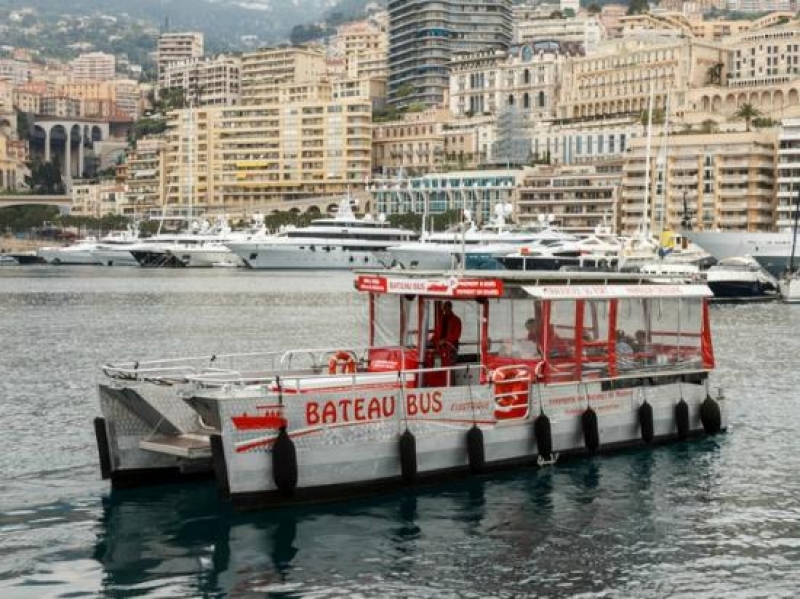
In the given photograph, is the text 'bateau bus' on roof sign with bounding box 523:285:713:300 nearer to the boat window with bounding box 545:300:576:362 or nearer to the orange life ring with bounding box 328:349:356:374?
the boat window with bounding box 545:300:576:362

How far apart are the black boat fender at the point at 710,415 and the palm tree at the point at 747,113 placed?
159m

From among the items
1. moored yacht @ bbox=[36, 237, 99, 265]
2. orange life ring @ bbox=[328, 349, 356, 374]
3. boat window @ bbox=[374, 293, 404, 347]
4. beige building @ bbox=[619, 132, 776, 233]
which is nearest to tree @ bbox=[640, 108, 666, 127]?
beige building @ bbox=[619, 132, 776, 233]

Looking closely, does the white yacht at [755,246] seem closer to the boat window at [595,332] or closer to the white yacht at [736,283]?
the white yacht at [736,283]

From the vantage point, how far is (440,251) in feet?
471

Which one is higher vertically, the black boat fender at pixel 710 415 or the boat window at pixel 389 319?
the boat window at pixel 389 319

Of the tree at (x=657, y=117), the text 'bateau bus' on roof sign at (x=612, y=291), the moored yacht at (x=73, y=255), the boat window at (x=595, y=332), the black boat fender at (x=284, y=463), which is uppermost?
the tree at (x=657, y=117)

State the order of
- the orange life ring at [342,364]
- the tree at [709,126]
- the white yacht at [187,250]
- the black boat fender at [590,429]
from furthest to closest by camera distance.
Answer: the tree at [709,126], the white yacht at [187,250], the black boat fender at [590,429], the orange life ring at [342,364]

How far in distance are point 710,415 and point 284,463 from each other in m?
10.8

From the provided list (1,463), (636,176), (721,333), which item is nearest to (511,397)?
(1,463)

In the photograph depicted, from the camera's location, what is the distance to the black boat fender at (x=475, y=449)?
21.9 metres

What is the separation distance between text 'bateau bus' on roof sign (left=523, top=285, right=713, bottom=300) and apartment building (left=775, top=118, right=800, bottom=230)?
133 meters

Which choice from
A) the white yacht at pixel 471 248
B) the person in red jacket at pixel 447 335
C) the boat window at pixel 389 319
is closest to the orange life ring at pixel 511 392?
the person in red jacket at pixel 447 335

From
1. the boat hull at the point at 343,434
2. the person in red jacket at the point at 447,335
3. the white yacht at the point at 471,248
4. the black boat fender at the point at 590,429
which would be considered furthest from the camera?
the white yacht at the point at 471,248

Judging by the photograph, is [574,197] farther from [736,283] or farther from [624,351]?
[624,351]
